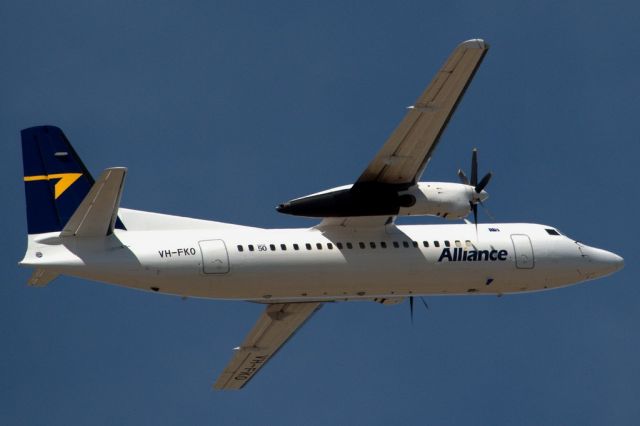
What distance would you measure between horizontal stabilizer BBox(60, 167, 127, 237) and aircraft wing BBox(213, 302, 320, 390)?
8.33 metres

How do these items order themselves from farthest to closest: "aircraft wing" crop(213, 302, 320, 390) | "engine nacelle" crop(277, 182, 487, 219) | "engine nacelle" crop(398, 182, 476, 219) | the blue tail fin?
"aircraft wing" crop(213, 302, 320, 390) < "engine nacelle" crop(398, 182, 476, 219) < "engine nacelle" crop(277, 182, 487, 219) < the blue tail fin

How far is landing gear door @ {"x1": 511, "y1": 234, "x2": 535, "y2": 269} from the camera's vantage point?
149 ft

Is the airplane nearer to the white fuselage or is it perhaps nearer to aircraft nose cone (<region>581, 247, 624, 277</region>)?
the white fuselage

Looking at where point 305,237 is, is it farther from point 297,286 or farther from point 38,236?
point 38,236

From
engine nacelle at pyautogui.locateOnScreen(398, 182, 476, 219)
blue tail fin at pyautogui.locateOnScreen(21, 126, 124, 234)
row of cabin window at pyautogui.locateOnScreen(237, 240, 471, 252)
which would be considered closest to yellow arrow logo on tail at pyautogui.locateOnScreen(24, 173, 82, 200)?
blue tail fin at pyautogui.locateOnScreen(21, 126, 124, 234)

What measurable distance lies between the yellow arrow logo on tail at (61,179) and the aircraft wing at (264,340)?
8212 mm

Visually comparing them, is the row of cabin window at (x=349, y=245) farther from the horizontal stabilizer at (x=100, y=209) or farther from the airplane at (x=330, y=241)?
the horizontal stabilizer at (x=100, y=209)

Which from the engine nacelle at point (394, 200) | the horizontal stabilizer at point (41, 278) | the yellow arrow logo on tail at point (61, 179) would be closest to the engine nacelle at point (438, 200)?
the engine nacelle at point (394, 200)

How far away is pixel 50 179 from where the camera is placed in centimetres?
4181

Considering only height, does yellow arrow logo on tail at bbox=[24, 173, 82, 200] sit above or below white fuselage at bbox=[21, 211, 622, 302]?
above

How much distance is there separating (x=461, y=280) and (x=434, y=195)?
2.85 metres

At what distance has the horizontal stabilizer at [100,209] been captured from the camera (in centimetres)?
3834

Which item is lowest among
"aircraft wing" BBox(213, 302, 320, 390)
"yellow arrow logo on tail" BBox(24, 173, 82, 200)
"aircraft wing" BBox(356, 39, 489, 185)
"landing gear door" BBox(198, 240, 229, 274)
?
"aircraft wing" BBox(213, 302, 320, 390)

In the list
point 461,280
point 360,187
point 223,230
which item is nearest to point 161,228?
point 223,230
